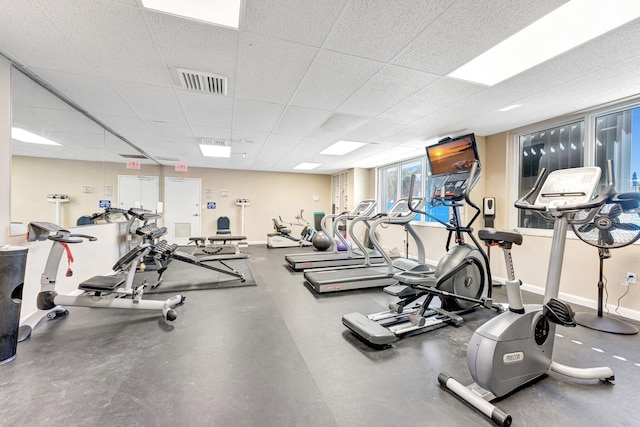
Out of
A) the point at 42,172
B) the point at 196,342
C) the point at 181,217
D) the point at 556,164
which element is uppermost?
the point at 556,164

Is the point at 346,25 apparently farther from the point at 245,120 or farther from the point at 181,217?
the point at 181,217

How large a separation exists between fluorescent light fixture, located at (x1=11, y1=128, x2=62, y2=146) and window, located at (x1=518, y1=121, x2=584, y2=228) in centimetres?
627

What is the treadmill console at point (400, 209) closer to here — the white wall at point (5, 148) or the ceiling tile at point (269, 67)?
the ceiling tile at point (269, 67)

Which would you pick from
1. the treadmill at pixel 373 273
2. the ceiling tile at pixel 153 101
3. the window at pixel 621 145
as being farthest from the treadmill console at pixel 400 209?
the ceiling tile at pixel 153 101

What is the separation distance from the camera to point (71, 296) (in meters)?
2.65

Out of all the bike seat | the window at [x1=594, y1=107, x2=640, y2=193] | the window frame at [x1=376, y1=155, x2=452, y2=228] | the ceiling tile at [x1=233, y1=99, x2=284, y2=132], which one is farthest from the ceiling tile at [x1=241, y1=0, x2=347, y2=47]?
the window frame at [x1=376, y1=155, x2=452, y2=228]

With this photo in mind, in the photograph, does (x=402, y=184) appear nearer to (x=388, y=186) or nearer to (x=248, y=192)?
(x=388, y=186)

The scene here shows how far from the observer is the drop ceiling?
1.74 meters

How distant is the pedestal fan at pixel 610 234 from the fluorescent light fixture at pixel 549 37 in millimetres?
1392

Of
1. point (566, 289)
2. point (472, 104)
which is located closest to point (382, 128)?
point (472, 104)

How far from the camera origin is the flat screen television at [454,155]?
365 centimetres

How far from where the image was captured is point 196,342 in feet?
7.73

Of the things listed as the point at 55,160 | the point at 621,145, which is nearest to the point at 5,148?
the point at 55,160

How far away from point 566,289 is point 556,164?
5.76 ft
